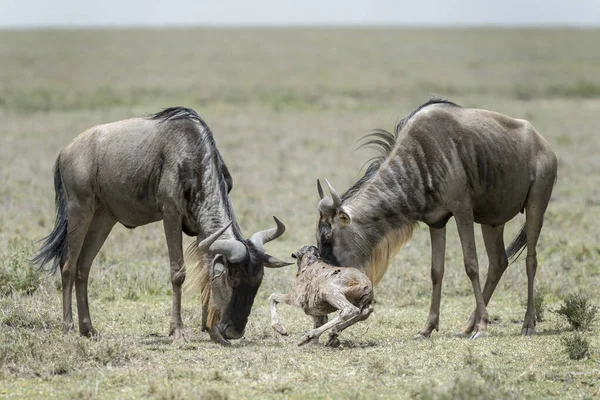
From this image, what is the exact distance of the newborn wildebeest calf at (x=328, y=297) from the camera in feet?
27.6

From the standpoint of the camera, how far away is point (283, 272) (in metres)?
12.3

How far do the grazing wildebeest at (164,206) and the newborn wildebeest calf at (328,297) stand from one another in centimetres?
35

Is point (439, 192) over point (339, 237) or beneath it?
over

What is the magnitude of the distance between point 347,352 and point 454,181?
2.13m

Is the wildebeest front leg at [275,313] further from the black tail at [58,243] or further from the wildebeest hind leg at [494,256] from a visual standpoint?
the wildebeest hind leg at [494,256]

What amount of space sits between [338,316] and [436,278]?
1516 mm

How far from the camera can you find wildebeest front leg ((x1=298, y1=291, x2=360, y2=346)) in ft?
27.3

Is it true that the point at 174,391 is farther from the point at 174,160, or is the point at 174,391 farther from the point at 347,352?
the point at 174,160

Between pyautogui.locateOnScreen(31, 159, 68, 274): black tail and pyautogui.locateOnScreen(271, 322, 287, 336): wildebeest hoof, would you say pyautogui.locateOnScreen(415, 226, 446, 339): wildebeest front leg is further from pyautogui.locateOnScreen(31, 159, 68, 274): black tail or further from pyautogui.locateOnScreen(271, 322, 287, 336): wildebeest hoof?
pyautogui.locateOnScreen(31, 159, 68, 274): black tail

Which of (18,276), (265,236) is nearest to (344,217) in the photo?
(265,236)

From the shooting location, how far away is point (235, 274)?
859 cm

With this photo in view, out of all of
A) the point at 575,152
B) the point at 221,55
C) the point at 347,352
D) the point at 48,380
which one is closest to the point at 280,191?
the point at 575,152

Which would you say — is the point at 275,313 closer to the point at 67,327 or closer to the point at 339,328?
the point at 339,328

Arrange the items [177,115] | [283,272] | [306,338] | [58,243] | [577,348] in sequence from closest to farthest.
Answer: [577,348]
[306,338]
[177,115]
[58,243]
[283,272]
